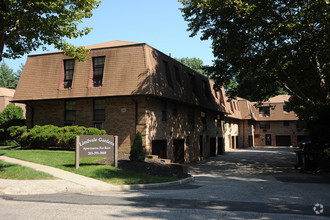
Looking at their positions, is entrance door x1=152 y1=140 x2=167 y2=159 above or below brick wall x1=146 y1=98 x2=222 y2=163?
below

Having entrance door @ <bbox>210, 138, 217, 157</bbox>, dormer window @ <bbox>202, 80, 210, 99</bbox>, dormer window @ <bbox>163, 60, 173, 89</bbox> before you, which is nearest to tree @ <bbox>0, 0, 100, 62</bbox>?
dormer window @ <bbox>163, 60, 173, 89</bbox>

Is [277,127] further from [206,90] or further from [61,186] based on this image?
[61,186]

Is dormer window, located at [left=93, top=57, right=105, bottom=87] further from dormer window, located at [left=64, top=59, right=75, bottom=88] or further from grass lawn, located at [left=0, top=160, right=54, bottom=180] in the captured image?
grass lawn, located at [left=0, top=160, right=54, bottom=180]

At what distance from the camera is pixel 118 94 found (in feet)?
63.2

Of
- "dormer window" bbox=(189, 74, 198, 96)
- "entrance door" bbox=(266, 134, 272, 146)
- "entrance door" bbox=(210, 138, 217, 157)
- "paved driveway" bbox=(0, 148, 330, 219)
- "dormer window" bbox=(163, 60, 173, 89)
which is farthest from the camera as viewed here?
"entrance door" bbox=(266, 134, 272, 146)

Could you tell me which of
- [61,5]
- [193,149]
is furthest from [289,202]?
[193,149]

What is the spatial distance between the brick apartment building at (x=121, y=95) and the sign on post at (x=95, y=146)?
13.8 ft

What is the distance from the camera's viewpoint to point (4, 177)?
11680 mm

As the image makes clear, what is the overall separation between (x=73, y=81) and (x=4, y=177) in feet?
35.2

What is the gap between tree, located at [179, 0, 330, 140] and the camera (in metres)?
16.8

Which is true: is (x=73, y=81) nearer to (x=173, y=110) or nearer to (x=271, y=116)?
(x=173, y=110)

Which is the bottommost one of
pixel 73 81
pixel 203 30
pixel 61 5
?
pixel 73 81

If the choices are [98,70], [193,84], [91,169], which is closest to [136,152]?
[91,169]

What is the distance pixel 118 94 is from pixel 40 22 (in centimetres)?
679
